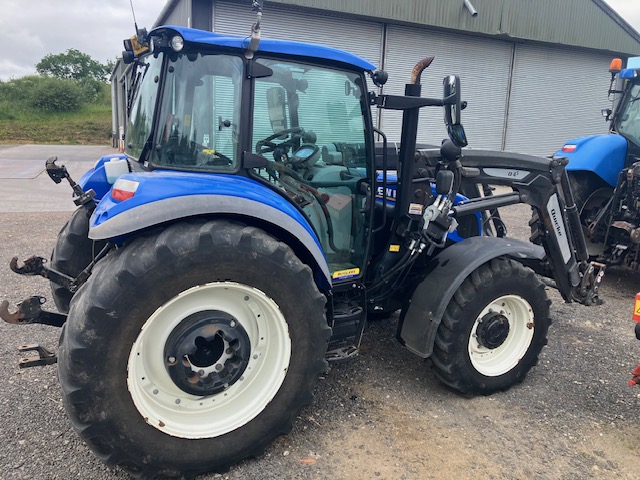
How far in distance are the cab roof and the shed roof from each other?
1022 cm

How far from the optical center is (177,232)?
2350 mm

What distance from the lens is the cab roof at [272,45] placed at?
2.52 meters

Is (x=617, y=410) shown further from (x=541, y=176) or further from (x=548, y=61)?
(x=548, y=61)

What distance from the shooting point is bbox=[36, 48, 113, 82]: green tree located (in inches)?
2384

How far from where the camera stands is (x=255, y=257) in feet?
8.05

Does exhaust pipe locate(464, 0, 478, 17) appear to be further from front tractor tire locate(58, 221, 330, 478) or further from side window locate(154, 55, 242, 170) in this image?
front tractor tire locate(58, 221, 330, 478)

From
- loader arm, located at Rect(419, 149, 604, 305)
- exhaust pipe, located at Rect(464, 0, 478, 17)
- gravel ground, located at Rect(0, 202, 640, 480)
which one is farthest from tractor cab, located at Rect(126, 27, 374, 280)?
exhaust pipe, located at Rect(464, 0, 478, 17)

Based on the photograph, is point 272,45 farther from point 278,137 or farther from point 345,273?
point 345,273

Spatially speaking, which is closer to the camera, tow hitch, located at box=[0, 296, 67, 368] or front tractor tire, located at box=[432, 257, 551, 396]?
tow hitch, located at box=[0, 296, 67, 368]

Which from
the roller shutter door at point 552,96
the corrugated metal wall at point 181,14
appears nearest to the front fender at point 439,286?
the corrugated metal wall at point 181,14

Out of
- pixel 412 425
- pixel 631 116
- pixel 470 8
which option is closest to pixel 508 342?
pixel 412 425

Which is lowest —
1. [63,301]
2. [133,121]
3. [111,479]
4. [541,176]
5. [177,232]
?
[111,479]

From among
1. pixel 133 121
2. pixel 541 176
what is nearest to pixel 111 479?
pixel 133 121

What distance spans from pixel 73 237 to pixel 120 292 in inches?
63.8
